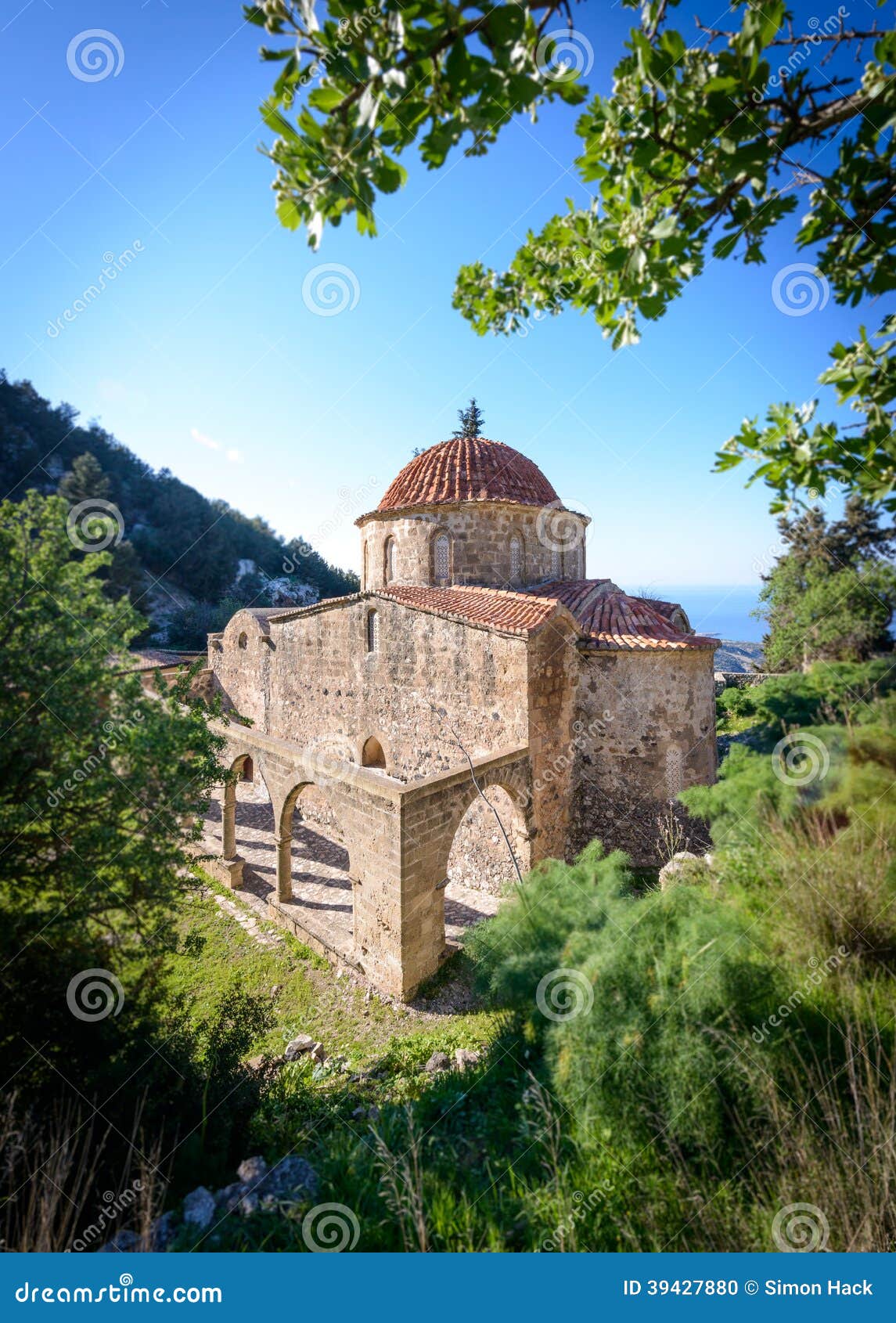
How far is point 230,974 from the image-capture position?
693 centimetres

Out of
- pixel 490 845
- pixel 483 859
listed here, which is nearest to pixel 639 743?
pixel 490 845

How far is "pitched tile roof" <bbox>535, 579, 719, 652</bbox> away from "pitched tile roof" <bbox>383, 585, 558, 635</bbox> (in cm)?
87

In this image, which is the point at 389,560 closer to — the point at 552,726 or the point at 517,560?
the point at 517,560

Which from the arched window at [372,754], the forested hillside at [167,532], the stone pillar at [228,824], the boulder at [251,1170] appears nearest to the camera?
the boulder at [251,1170]

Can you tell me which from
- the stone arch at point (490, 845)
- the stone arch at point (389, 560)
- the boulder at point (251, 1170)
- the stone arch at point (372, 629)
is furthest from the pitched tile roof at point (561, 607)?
the boulder at point (251, 1170)

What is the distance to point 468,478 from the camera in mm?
12117

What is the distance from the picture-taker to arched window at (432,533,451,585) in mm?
11969

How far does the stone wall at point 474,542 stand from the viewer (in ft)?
38.5

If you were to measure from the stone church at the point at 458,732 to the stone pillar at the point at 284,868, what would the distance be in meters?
0.03

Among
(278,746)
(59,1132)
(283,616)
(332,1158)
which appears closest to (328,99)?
(59,1132)

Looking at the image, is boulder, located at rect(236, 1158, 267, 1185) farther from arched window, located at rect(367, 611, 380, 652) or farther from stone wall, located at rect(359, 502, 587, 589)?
stone wall, located at rect(359, 502, 587, 589)

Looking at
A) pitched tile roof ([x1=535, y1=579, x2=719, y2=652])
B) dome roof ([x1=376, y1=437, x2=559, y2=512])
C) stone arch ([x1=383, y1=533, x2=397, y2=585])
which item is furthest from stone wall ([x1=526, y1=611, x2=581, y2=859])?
stone arch ([x1=383, y1=533, x2=397, y2=585])

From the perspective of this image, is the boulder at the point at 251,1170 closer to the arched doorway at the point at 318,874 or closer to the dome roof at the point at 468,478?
the arched doorway at the point at 318,874

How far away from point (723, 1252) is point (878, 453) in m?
3.90
